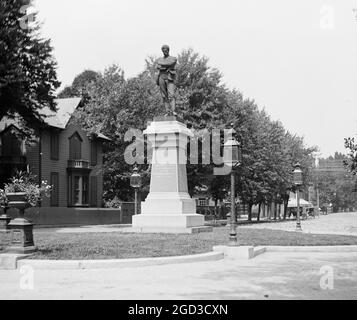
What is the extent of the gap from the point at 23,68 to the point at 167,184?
1412cm

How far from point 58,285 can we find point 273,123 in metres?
50.1

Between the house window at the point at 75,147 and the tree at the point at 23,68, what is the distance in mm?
12960

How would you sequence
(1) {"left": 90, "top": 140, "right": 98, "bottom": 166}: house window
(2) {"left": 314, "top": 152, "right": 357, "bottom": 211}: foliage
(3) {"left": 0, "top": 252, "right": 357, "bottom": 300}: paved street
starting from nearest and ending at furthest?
(3) {"left": 0, "top": 252, "right": 357, "bottom": 300}: paved street < (1) {"left": 90, "top": 140, "right": 98, "bottom": 166}: house window < (2) {"left": 314, "top": 152, "right": 357, "bottom": 211}: foliage

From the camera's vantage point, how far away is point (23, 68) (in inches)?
1238

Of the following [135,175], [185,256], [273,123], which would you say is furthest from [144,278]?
[273,123]

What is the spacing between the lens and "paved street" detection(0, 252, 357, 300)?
27.9 ft

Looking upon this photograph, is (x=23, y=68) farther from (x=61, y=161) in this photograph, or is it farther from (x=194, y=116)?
(x=61, y=161)

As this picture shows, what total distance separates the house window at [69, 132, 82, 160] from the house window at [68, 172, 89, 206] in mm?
1584

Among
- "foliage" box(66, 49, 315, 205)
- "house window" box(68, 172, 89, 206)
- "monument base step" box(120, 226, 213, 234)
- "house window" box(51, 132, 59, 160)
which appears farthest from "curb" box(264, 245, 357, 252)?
"house window" box(68, 172, 89, 206)

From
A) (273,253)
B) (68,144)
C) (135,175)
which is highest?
(68,144)

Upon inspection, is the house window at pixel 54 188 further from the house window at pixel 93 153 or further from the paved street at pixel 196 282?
the paved street at pixel 196 282

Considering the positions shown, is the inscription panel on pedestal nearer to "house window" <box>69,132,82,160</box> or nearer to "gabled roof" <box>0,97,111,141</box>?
"gabled roof" <box>0,97,111,141</box>
